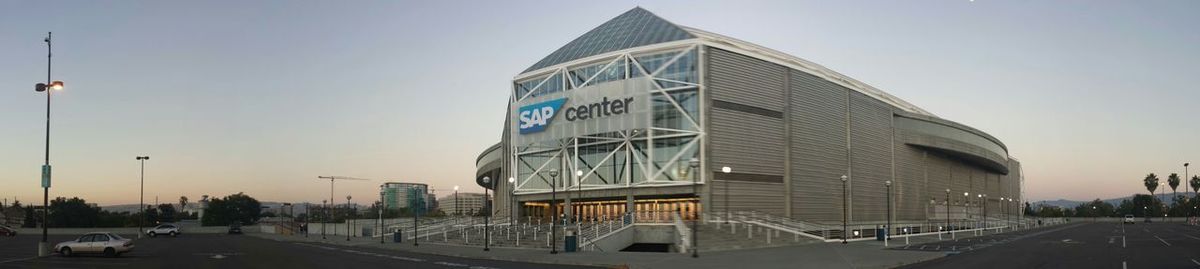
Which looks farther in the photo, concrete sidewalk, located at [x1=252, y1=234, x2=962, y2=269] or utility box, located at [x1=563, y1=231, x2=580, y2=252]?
utility box, located at [x1=563, y1=231, x2=580, y2=252]

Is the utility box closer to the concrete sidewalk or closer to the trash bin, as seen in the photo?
the trash bin

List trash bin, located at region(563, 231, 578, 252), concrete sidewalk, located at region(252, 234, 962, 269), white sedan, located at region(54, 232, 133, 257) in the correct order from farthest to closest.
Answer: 1. trash bin, located at region(563, 231, 578, 252)
2. white sedan, located at region(54, 232, 133, 257)
3. concrete sidewalk, located at region(252, 234, 962, 269)

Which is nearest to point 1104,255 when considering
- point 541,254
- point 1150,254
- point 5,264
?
point 1150,254

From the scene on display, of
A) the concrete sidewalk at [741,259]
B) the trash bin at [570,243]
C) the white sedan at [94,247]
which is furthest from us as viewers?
the trash bin at [570,243]

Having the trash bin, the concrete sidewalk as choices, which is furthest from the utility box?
the concrete sidewalk

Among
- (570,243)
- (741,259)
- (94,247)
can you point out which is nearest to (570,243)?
(570,243)

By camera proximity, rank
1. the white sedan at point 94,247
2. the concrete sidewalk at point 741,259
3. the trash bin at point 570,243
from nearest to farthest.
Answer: the concrete sidewalk at point 741,259, the white sedan at point 94,247, the trash bin at point 570,243

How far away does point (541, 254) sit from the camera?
133 ft

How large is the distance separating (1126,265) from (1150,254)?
337 inches

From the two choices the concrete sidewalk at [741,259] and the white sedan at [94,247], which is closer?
the concrete sidewalk at [741,259]

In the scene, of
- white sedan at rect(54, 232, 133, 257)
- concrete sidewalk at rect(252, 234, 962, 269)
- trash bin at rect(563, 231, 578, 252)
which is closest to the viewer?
concrete sidewalk at rect(252, 234, 962, 269)

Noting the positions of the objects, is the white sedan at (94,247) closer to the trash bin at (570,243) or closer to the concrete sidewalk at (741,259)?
the concrete sidewalk at (741,259)

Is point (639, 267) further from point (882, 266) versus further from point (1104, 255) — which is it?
point (1104, 255)

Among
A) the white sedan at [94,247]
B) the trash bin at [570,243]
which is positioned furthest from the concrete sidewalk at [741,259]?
the white sedan at [94,247]
